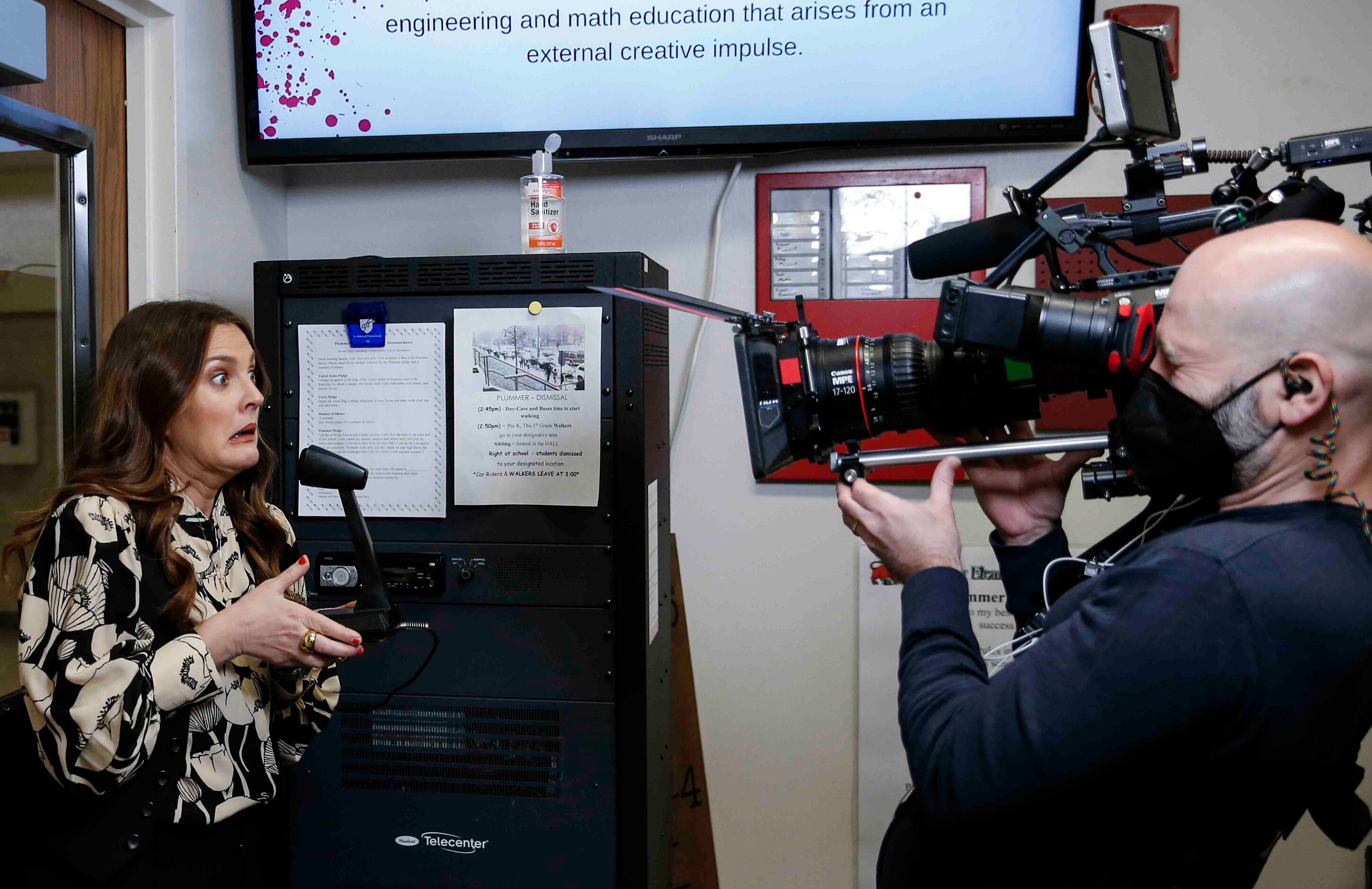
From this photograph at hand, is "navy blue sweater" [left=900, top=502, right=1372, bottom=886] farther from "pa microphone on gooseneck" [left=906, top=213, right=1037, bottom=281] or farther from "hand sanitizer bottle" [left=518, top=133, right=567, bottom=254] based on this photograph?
"hand sanitizer bottle" [left=518, top=133, right=567, bottom=254]

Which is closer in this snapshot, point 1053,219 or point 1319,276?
point 1319,276

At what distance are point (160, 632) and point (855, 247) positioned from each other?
151 cm

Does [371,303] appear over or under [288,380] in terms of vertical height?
over

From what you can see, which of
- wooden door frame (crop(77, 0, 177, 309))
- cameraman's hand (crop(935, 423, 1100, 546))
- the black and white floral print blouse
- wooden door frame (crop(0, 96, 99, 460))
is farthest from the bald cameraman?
wooden door frame (crop(77, 0, 177, 309))

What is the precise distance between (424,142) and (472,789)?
134cm

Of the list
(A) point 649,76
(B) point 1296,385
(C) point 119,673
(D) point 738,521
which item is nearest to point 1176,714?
(B) point 1296,385

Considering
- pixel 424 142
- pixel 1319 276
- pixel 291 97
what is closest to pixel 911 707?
pixel 1319 276

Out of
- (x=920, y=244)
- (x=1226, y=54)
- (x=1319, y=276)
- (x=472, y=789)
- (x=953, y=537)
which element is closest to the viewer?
(x=1319, y=276)

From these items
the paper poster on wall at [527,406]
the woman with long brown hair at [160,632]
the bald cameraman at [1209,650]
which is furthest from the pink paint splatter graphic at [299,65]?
the bald cameraman at [1209,650]

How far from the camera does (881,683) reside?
6.72 feet

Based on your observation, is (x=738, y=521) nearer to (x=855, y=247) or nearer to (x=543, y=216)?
(x=855, y=247)

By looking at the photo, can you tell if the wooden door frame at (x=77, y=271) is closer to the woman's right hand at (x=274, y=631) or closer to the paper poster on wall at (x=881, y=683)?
the woman's right hand at (x=274, y=631)

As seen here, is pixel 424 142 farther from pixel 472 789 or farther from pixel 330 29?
pixel 472 789

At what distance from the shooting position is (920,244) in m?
1.16
